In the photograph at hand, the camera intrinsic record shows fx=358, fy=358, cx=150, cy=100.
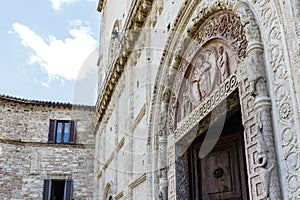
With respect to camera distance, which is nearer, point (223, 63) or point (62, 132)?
point (223, 63)

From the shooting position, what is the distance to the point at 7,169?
1359 centimetres

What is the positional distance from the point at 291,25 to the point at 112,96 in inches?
297

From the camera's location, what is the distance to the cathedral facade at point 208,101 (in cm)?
231

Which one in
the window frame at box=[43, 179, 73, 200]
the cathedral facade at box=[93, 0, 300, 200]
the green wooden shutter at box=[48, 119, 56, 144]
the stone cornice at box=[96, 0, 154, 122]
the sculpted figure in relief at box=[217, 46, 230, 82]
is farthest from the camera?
the green wooden shutter at box=[48, 119, 56, 144]

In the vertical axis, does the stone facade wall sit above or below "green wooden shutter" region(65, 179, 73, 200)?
above

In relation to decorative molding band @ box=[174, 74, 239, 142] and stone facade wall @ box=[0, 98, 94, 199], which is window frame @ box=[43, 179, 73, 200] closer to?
stone facade wall @ box=[0, 98, 94, 199]

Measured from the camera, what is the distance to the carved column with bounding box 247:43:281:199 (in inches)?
89.5

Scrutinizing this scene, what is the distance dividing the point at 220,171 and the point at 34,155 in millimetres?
11222

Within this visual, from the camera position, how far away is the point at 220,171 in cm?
434

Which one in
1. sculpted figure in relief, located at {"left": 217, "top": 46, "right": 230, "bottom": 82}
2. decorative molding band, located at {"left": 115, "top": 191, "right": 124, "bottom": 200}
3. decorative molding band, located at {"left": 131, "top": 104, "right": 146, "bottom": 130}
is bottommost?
decorative molding band, located at {"left": 115, "top": 191, "right": 124, "bottom": 200}

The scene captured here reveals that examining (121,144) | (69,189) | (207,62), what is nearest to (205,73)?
(207,62)

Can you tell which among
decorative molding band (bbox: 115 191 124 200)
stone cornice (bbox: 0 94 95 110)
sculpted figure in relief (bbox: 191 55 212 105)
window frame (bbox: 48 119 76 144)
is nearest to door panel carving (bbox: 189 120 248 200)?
sculpted figure in relief (bbox: 191 55 212 105)

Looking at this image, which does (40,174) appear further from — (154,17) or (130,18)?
(154,17)

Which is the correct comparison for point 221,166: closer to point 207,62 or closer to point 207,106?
point 207,106
